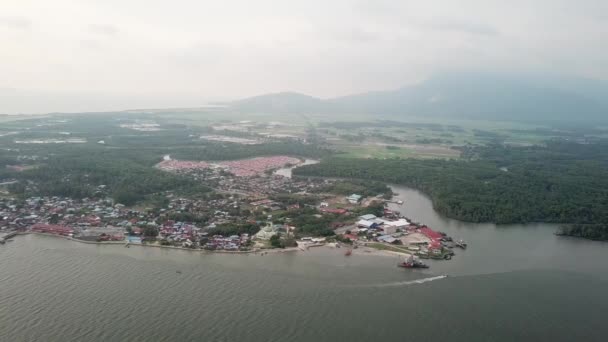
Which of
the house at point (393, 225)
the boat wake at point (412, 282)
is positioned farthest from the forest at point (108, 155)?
the boat wake at point (412, 282)

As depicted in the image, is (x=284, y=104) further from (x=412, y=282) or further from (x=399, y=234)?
(x=412, y=282)

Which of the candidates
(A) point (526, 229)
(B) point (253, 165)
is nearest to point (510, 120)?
(B) point (253, 165)

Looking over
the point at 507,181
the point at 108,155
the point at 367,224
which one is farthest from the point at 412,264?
the point at 108,155

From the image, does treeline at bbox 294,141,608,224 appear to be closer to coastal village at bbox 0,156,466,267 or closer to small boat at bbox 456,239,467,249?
small boat at bbox 456,239,467,249

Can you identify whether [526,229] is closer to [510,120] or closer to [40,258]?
[40,258]

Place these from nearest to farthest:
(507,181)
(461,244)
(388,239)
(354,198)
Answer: (461,244) → (388,239) → (354,198) → (507,181)

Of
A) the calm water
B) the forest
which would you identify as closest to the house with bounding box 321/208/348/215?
the calm water

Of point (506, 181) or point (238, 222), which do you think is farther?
point (506, 181)
